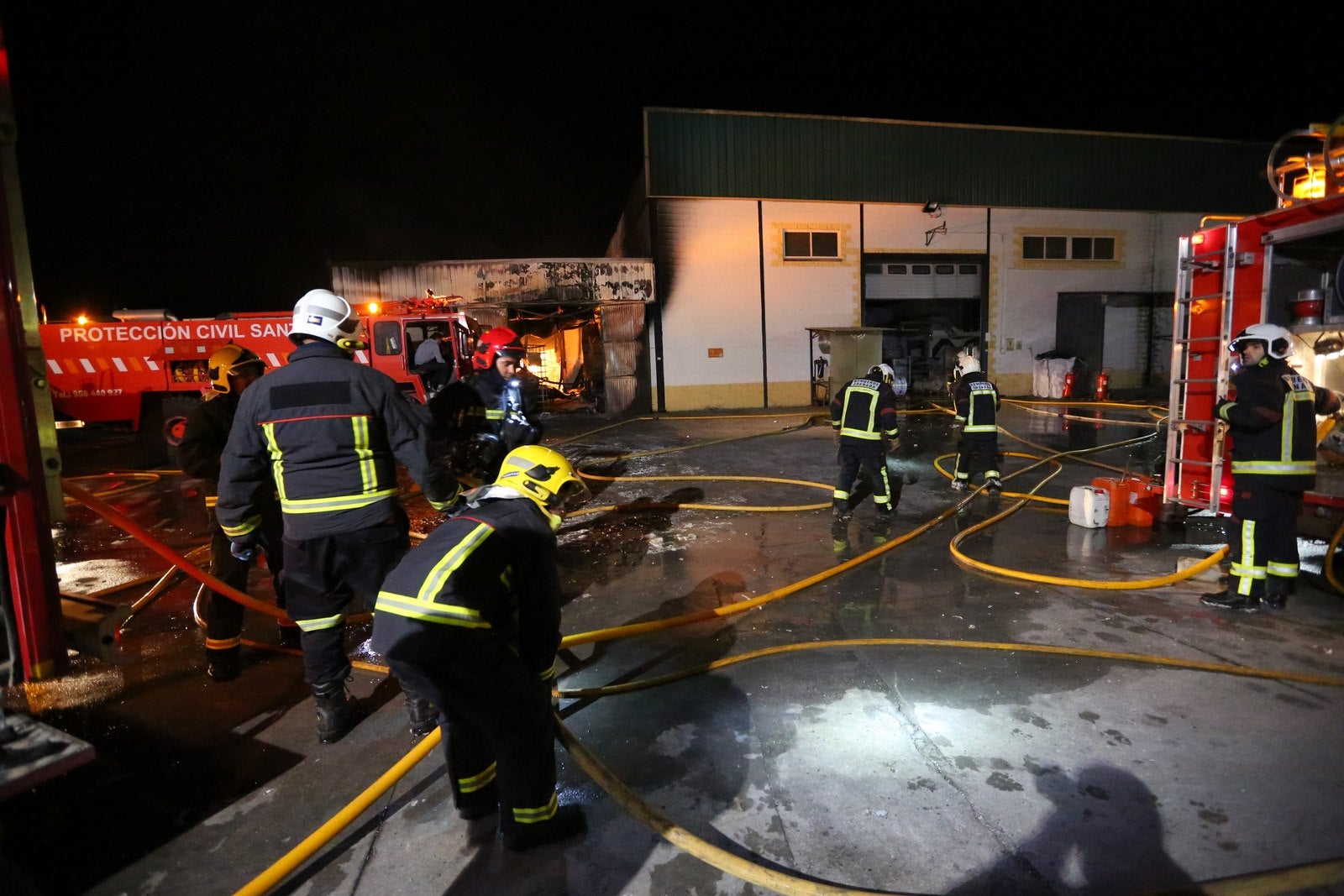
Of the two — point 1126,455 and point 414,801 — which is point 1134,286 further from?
point 414,801

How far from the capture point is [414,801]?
8.77 feet

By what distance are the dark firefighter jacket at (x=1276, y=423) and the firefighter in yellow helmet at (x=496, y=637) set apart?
4.40 meters

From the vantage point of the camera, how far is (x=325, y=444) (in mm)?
2918

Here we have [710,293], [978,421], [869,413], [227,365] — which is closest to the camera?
[227,365]

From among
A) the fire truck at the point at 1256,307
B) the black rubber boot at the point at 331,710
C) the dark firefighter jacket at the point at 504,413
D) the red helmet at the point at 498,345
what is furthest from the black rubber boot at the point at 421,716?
the fire truck at the point at 1256,307

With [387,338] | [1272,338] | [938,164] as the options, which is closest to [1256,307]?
[1272,338]

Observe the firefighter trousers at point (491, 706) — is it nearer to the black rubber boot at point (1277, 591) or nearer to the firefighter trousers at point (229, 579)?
the firefighter trousers at point (229, 579)

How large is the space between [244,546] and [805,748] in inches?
115

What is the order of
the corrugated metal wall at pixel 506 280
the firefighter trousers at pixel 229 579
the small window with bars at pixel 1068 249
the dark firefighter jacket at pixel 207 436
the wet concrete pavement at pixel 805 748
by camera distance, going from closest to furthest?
the wet concrete pavement at pixel 805 748
the firefighter trousers at pixel 229 579
the dark firefighter jacket at pixel 207 436
the corrugated metal wall at pixel 506 280
the small window with bars at pixel 1068 249

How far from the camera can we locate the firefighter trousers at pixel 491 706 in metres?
2.10

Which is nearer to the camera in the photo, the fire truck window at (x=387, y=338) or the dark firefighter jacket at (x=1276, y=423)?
the dark firefighter jacket at (x=1276, y=423)

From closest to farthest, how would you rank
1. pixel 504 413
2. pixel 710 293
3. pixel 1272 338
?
1. pixel 1272 338
2. pixel 504 413
3. pixel 710 293

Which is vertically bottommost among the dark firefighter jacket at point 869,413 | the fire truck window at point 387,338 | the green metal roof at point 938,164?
the dark firefighter jacket at point 869,413

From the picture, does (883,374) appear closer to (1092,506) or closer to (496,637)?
(1092,506)
